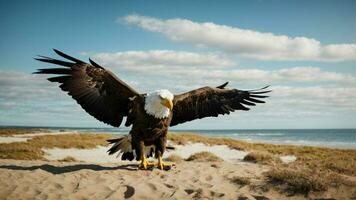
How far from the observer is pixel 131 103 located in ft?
27.9

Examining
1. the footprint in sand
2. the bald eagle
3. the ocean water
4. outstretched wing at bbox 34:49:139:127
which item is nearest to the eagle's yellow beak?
the bald eagle

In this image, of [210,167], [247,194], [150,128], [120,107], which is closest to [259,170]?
[210,167]

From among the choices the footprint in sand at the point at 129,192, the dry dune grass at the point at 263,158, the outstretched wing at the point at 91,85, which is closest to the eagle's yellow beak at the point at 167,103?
the outstretched wing at the point at 91,85

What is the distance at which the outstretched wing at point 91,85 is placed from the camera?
7.98m

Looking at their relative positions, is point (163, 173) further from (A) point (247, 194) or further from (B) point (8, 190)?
(B) point (8, 190)

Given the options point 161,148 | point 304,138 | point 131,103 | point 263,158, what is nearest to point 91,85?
point 131,103

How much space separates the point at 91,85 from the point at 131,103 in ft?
3.43

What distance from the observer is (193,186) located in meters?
6.73

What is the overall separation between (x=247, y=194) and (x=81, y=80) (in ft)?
14.9

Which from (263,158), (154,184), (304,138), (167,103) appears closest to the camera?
(154,184)

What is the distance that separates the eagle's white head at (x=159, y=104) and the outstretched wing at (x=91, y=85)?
56 cm

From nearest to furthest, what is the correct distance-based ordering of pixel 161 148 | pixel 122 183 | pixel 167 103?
pixel 122 183 → pixel 167 103 → pixel 161 148

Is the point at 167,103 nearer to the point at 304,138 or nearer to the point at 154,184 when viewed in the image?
the point at 154,184

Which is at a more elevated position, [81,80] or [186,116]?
[81,80]
